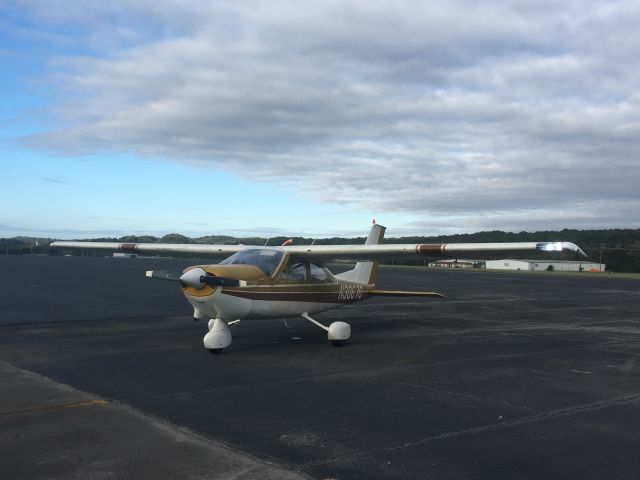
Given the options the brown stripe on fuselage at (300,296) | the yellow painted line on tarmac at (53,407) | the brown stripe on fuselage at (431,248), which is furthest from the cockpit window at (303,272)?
the yellow painted line on tarmac at (53,407)

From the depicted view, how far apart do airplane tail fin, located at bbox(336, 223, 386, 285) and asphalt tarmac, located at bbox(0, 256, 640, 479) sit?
1.43 metres

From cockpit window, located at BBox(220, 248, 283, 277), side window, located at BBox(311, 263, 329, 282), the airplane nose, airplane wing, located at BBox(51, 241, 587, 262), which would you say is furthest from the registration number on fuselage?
the airplane nose

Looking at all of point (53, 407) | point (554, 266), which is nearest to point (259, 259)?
point (53, 407)

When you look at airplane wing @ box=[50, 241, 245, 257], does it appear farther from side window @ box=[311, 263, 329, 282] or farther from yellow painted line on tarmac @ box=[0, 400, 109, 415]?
yellow painted line on tarmac @ box=[0, 400, 109, 415]

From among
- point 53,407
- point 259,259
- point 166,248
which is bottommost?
point 53,407

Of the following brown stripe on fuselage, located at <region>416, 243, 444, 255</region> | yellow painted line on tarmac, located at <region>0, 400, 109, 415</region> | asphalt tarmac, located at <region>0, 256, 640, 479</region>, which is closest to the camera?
asphalt tarmac, located at <region>0, 256, 640, 479</region>

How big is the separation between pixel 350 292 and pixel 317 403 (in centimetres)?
734

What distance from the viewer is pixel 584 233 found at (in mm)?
96562

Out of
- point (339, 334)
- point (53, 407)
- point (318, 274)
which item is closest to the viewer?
point (53, 407)

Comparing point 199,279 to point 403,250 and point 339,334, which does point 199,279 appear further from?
point 403,250

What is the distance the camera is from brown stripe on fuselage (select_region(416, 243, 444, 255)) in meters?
11.9

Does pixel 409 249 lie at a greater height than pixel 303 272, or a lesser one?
greater

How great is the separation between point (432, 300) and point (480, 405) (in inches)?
703

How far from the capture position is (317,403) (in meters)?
7.00
